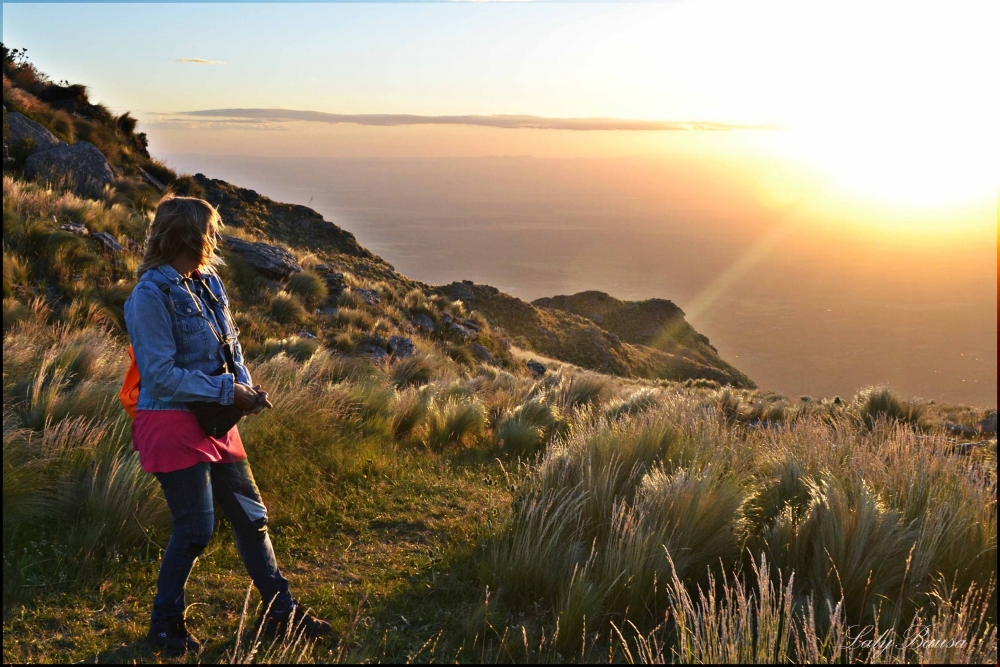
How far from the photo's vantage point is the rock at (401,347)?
1512 cm

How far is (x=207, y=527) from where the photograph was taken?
3285 mm

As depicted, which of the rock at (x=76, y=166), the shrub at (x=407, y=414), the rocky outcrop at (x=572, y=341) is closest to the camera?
the shrub at (x=407, y=414)

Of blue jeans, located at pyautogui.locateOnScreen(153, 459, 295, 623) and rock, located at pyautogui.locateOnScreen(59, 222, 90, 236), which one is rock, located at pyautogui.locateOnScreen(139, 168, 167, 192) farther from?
blue jeans, located at pyautogui.locateOnScreen(153, 459, 295, 623)

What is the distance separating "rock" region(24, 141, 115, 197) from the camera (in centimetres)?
1619

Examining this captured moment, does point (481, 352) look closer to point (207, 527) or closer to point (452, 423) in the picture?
point (452, 423)

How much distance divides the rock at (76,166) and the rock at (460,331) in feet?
32.5

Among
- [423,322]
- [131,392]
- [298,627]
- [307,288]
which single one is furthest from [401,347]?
[131,392]

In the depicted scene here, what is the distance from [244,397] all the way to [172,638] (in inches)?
50.1

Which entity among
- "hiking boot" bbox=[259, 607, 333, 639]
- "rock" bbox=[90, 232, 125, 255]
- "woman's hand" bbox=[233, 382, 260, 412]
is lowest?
"hiking boot" bbox=[259, 607, 333, 639]

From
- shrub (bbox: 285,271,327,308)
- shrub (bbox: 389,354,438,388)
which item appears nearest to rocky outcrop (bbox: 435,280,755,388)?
shrub (bbox: 285,271,327,308)

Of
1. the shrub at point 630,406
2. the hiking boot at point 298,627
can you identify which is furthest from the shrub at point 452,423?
the hiking boot at point 298,627

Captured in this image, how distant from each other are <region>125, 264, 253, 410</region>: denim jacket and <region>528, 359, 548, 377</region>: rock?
695 inches

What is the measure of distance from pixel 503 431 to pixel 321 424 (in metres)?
2.34

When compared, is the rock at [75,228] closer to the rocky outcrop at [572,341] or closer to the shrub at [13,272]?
the shrub at [13,272]
